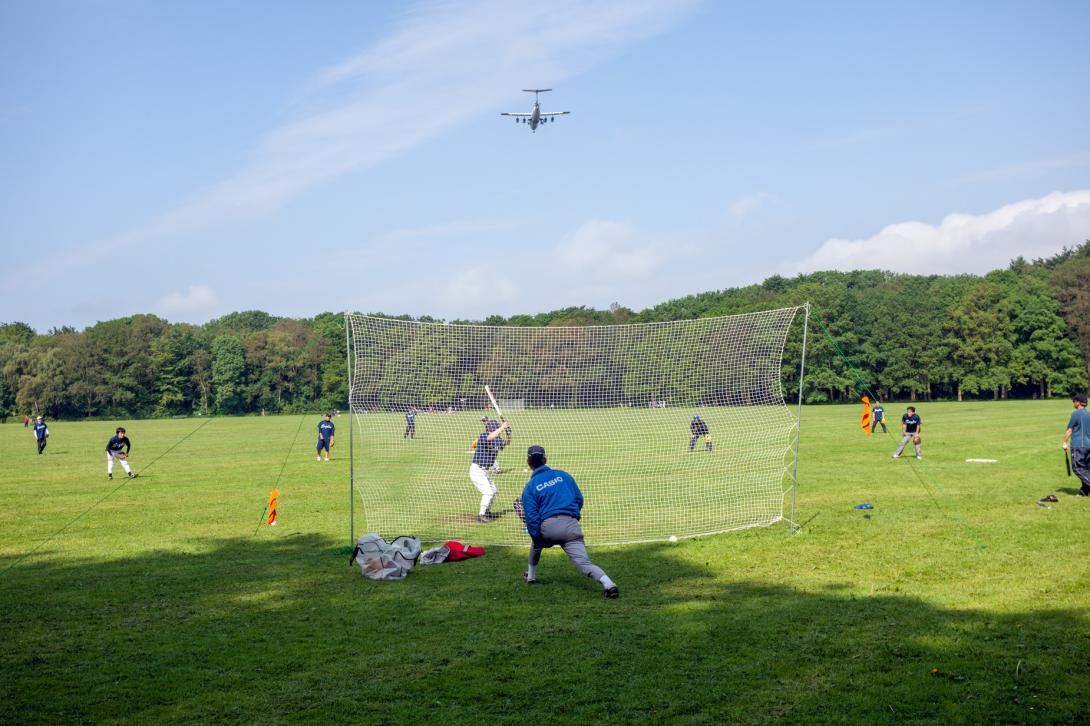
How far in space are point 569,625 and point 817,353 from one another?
72236 millimetres

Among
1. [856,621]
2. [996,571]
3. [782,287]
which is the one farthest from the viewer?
[782,287]

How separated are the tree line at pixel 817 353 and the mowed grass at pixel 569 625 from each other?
5806 cm

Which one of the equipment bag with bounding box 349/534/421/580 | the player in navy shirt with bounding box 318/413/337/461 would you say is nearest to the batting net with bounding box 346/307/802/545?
the player in navy shirt with bounding box 318/413/337/461

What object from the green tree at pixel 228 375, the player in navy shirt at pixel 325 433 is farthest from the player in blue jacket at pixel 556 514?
the green tree at pixel 228 375

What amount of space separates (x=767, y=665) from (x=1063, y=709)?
2.26 m

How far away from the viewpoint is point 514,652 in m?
8.17

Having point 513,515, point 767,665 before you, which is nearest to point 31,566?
point 513,515

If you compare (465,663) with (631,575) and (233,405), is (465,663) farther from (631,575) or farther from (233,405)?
(233,405)

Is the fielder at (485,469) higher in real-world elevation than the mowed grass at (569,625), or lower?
higher

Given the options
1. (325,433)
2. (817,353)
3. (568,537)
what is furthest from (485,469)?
(817,353)

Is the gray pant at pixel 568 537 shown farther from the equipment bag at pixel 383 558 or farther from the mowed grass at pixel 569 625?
the equipment bag at pixel 383 558

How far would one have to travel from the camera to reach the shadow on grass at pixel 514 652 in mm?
6730

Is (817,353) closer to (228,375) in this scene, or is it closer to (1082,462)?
(1082,462)

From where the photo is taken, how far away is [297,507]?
18.6m
